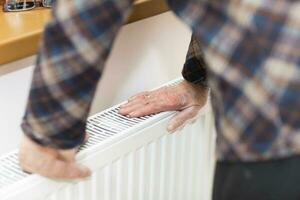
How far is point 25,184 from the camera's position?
0.79m

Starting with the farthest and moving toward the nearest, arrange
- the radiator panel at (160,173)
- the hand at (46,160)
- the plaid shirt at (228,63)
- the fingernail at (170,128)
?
the fingernail at (170,128)
the radiator panel at (160,173)
the hand at (46,160)
the plaid shirt at (228,63)

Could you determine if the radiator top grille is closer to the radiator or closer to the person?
the radiator

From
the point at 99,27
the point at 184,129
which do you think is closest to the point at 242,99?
the point at 99,27

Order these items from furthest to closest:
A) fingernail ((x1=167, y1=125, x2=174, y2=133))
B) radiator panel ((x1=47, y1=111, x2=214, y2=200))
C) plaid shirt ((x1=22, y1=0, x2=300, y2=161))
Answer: fingernail ((x1=167, y1=125, x2=174, y2=133)), radiator panel ((x1=47, y1=111, x2=214, y2=200)), plaid shirt ((x1=22, y1=0, x2=300, y2=161))

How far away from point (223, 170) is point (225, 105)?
8 centimetres

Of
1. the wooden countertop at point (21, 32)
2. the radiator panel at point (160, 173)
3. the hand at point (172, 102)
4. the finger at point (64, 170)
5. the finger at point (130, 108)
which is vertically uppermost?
the wooden countertop at point (21, 32)

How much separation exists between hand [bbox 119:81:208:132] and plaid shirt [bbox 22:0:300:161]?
31 centimetres

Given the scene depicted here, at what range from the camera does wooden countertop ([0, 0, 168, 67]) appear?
0.80 metres

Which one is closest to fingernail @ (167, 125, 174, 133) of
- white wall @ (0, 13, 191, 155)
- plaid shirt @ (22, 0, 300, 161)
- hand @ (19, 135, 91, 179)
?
white wall @ (0, 13, 191, 155)

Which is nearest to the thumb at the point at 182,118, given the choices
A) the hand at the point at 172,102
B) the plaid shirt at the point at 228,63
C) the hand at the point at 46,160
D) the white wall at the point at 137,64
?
the hand at the point at 172,102

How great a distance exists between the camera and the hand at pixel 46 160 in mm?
738

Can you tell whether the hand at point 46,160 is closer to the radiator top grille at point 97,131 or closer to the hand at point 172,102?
the radiator top grille at point 97,131

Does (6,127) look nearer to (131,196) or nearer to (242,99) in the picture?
(131,196)

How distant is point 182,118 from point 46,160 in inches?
13.5
